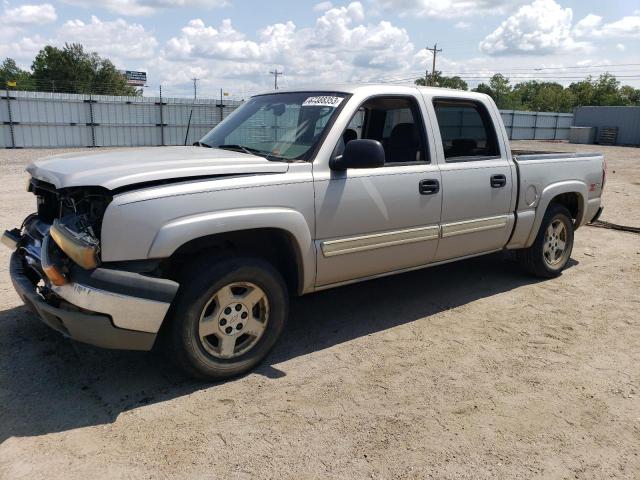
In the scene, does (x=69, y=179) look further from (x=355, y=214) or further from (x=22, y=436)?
(x=355, y=214)

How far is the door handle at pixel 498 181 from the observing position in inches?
193

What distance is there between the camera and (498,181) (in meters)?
4.95


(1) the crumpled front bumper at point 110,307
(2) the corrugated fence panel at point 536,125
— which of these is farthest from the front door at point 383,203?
(2) the corrugated fence panel at point 536,125

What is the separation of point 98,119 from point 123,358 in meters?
23.6

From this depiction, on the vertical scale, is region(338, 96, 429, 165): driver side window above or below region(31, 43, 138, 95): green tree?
below

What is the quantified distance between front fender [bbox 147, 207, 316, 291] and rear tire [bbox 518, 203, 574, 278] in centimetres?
295

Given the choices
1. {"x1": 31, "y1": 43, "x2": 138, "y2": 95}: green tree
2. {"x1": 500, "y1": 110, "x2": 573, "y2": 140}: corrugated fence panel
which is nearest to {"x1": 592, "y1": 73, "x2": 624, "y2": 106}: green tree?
{"x1": 500, "y1": 110, "x2": 573, "y2": 140}: corrugated fence panel

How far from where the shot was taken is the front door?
3852 millimetres

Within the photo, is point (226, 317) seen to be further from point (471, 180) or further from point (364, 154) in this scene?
point (471, 180)

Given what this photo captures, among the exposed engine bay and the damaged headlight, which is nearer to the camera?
the damaged headlight

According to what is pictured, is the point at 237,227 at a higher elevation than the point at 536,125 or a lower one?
lower

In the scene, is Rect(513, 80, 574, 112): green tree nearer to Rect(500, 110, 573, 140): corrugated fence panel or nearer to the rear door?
Rect(500, 110, 573, 140): corrugated fence panel

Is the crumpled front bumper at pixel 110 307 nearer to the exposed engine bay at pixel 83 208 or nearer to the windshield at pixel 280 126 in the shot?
the exposed engine bay at pixel 83 208

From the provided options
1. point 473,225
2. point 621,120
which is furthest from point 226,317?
point 621,120
